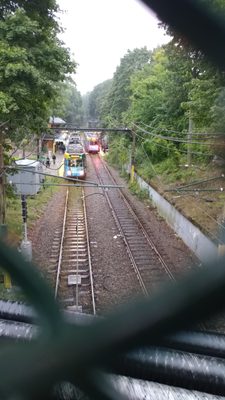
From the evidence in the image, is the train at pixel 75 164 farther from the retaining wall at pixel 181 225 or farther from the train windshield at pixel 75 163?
the retaining wall at pixel 181 225

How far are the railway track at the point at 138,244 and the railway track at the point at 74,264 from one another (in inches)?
44.7

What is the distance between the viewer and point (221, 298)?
44cm

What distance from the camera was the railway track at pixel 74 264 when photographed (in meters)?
8.30

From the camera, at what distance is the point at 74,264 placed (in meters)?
10.3

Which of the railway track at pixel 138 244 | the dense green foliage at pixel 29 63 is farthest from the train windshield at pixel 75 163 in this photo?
the dense green foliage at pixel 29 63

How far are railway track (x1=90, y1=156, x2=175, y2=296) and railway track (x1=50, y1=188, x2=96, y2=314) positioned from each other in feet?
3.73

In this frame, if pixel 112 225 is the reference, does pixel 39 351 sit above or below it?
above

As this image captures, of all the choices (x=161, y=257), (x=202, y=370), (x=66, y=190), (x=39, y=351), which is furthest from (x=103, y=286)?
(x=66, y=190)

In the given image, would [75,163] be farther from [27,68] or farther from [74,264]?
[27,68]

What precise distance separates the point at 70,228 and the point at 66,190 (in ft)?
24.8

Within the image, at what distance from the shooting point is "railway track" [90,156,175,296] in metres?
9.52

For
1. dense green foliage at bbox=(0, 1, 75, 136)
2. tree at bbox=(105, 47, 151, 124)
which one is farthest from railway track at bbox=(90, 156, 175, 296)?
tree at bbox=(105, 47, 151, 124)

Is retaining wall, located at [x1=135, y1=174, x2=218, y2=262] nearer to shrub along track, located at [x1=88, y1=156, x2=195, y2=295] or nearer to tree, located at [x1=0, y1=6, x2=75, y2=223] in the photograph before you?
shrub along track, located at [x1=88, y1=156, x2=195, y2=295]

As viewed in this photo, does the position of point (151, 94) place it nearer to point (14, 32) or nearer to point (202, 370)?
point (14, 32)
